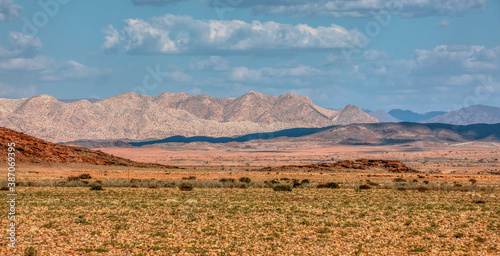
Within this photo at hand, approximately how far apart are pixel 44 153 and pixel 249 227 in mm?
66232

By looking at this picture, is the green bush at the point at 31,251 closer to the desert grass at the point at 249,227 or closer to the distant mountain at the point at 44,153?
the desert grass at the point at 249,227

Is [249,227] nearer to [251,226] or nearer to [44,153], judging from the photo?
[251,226]

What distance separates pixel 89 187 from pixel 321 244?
27.4 m

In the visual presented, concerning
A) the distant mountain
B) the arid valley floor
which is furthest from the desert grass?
the distant mountain

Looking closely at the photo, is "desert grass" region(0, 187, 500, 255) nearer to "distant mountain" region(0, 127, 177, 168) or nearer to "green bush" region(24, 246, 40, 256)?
"green bush" region(24, 246, 40, 256)

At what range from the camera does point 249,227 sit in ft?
74.3

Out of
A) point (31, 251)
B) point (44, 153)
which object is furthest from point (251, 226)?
point (44, 153)

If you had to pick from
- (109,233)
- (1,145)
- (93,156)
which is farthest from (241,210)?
(93,156)

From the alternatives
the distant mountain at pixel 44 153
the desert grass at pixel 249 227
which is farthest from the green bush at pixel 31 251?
the distant mountain at pixel 44 153

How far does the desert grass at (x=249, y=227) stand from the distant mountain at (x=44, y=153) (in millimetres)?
48862

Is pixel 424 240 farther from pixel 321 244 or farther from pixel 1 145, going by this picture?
pixel 1 145

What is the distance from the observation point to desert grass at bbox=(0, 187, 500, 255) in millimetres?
18672

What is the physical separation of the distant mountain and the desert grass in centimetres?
4886

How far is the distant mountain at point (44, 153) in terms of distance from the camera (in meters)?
78.8
